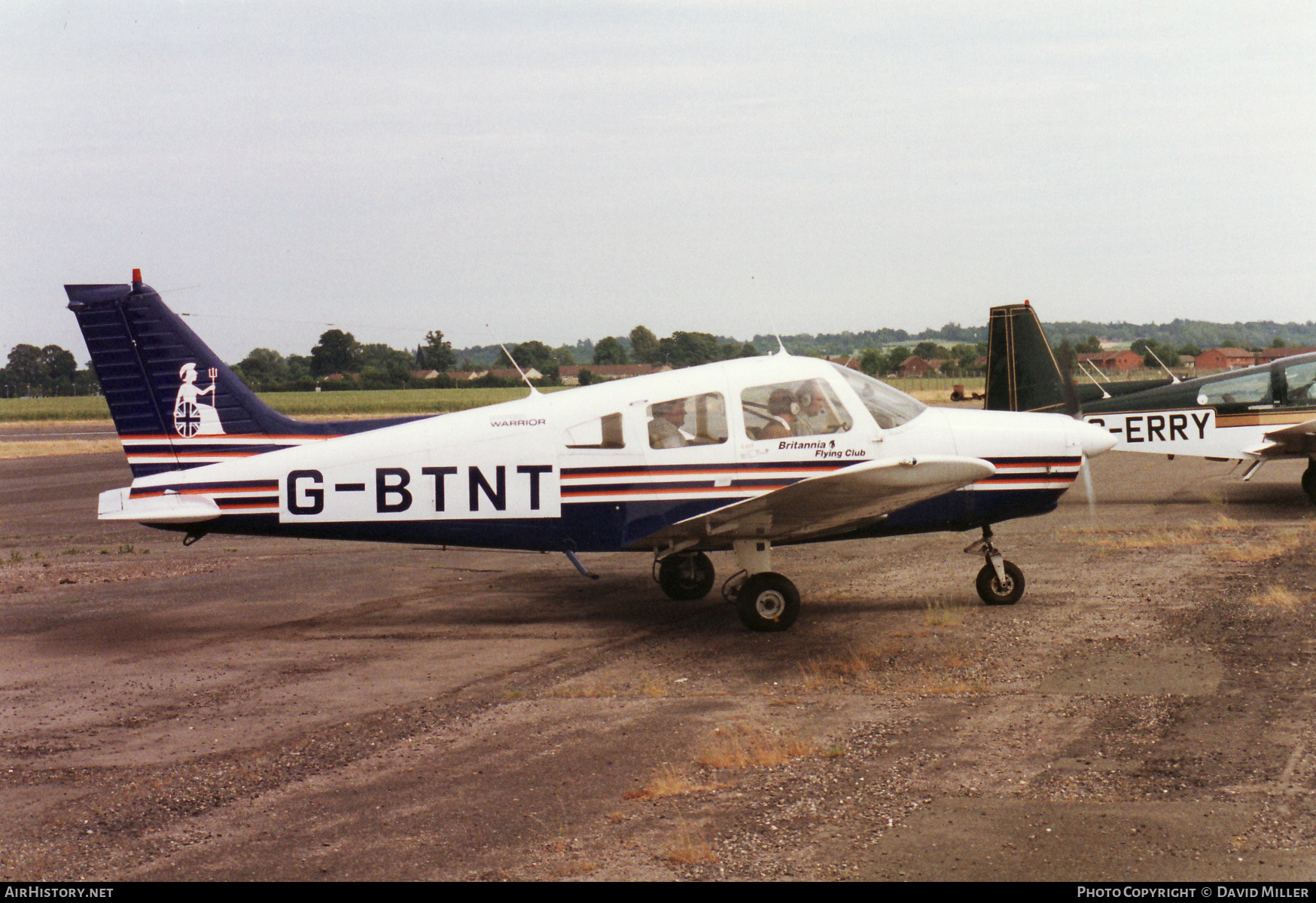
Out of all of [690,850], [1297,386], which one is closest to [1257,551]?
[1297,386]

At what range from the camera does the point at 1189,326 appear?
145m

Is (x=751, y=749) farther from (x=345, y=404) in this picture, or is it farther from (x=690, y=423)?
(x=345, y=404)

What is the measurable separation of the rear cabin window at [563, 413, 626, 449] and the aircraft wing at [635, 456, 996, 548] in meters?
0.88

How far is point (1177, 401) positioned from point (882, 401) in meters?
10.00

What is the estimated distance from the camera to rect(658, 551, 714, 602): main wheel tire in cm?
1105

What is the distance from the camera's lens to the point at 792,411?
9.52 meters

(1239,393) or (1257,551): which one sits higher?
(1239,393)

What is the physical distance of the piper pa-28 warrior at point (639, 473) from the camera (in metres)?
9.47

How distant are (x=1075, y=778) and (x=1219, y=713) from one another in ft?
5.39

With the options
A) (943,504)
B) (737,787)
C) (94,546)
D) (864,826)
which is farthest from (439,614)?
(94,546)

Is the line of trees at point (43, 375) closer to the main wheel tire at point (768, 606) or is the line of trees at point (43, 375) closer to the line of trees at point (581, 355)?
the line of trees at point (581, 355)

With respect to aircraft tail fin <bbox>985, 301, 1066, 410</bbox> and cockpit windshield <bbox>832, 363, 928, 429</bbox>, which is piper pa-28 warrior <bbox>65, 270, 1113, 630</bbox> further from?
aircraft tail fin <bbox>985, 301, 1066, 410</bbox>
